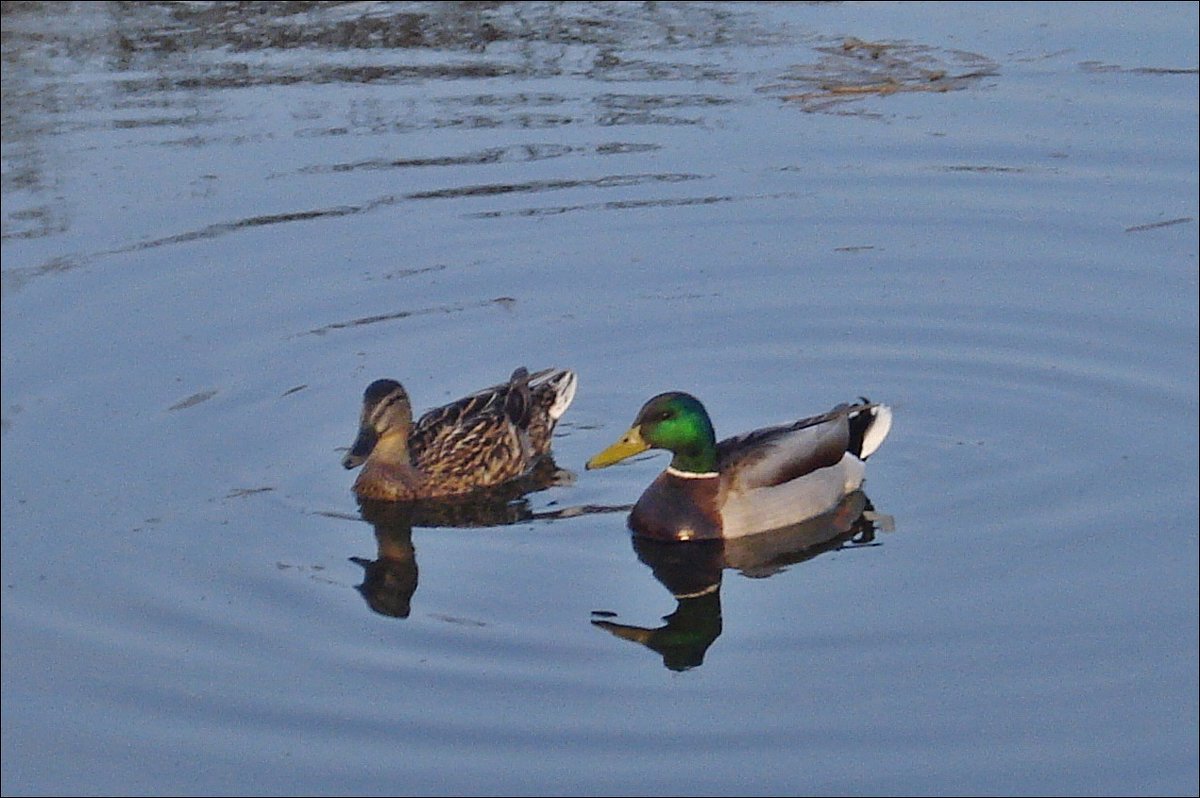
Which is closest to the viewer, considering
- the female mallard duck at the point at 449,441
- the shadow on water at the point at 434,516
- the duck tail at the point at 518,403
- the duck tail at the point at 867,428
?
the shadow on water at the point at 434,516

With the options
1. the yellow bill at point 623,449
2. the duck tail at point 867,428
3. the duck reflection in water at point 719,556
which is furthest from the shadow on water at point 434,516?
the duck tail at point 867,428

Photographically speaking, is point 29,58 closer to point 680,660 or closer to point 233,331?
point 233,331

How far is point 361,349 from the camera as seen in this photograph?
10.9 meters

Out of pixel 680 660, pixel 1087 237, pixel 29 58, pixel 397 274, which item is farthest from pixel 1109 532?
pixel 29 58

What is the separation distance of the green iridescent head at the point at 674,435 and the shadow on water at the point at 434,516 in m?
0.33

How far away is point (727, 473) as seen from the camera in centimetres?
939

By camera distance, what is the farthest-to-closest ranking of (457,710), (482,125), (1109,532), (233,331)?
(482,125) < (233,331) < (1109,532) < (457,710)

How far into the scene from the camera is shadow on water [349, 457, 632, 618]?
8812mm

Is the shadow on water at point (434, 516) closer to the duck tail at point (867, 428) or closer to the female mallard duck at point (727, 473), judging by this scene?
the female mallard duck at point (727, 473)

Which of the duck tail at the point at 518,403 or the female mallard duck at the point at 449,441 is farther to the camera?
the duck tail at the point at 518,403

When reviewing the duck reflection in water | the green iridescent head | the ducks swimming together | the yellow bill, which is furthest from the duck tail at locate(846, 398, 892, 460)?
the yellow bill

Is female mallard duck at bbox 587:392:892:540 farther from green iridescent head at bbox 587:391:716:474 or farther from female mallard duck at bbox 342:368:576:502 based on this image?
female mallard duck at bbox 342:368:576:502

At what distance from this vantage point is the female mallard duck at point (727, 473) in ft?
30.4

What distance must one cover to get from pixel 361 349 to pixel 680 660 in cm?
358
